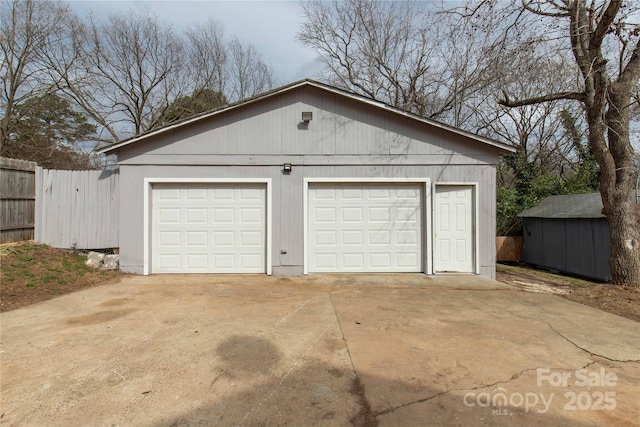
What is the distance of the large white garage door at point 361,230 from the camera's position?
785 cm

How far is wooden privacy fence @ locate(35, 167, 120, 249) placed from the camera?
8.09m

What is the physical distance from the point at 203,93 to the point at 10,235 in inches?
586

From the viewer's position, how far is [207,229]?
7.75 metres

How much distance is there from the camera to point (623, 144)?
6.95m

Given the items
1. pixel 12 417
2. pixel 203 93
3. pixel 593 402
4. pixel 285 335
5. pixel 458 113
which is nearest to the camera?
pixel 12 417

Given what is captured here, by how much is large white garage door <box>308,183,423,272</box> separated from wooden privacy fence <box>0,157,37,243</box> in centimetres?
702

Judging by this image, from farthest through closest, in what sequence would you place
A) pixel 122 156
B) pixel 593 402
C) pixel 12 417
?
pixel 122 156 < pixel 593 402 < pixel 12 417

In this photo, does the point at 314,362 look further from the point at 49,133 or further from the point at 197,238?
the point at 49,133

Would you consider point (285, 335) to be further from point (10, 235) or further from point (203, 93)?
point (203, 93)

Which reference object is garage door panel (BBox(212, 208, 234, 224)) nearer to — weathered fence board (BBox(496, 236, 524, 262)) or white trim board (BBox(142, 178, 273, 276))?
white trim board (BBox(142, 178, 273, 276))

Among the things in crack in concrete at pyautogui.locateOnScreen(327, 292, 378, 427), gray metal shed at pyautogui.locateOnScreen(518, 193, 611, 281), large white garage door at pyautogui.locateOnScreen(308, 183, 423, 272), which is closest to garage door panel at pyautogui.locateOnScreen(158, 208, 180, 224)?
large white garage door at pyautogui.locateOnScreen(308, 183, 423, 272)

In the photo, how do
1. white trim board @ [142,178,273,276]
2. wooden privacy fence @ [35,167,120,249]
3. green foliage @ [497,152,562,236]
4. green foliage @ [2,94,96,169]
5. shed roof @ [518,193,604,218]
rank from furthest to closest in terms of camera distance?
green foliage @ [2,94,96,169] < green foliage @ [497,152,562,236] < shed roof @ [518,193,604,218] < wooden privacy fence @ [35,167,120,249] < white trim board @ [142,178,273,276]

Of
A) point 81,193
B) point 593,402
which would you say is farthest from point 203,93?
point 593,402

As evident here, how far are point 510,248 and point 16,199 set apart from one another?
17210 mm
